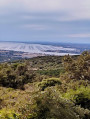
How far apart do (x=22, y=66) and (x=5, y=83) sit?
166 inches

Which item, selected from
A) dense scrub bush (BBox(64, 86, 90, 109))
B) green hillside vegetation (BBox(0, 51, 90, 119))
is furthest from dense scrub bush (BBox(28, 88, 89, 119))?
dense scrub bush (BBox(64, 86, 90, 109))

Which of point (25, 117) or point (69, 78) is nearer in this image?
point (25, 117)

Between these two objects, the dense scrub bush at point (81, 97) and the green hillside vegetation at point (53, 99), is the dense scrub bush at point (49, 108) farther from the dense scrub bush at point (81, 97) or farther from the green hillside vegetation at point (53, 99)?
the dense scrub bush at point (81, 97)

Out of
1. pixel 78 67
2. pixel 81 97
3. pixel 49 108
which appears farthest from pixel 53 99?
pixel 78 67

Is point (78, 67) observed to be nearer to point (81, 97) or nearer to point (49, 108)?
point (81, 97)

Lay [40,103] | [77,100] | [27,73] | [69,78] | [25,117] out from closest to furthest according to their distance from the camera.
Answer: [25,117] < [40,103] < [77,100] < [69,78] < [27,73]

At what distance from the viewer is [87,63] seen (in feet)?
47.1

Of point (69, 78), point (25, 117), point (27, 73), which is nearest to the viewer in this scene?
point (25, 117)

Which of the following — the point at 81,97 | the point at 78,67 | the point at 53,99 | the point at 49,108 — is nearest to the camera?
the point at 49,108

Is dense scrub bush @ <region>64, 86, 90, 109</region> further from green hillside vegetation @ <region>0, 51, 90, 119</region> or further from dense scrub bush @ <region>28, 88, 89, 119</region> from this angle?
dense scrub bush @ <region>28, 88, 89, 119</region>

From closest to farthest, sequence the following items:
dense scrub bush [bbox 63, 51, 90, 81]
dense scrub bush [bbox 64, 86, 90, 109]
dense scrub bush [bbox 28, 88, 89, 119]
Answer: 1. dense scrub bush [bbox 28, 88, 89, 119]
2. dense scrub bush [bbox 64, 86, 90, 109]
3. dense scrub bush [bbox 63, 51, 90, 81]

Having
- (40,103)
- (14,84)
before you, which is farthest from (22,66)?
(40,103)

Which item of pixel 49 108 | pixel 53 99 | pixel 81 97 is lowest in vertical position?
pixel 81 97

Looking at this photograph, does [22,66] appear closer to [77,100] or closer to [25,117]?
[77,100]
